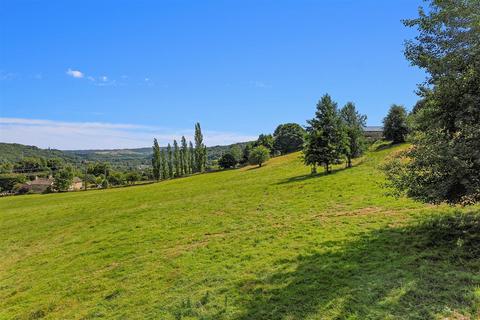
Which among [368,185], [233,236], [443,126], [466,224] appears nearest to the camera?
[443,126]

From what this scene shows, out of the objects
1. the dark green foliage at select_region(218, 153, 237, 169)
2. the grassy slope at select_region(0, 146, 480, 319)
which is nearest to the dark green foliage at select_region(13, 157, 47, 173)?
the dark green foliage at select_region(218, 153, 237, 169)

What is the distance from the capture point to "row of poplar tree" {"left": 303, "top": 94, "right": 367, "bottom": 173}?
3909cm

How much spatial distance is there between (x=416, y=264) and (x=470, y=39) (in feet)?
25.4

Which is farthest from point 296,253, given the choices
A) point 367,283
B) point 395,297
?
point 395,297

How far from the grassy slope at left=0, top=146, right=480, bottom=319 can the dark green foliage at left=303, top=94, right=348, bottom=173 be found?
14588mm

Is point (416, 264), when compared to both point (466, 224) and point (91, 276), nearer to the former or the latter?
point (466, 224)

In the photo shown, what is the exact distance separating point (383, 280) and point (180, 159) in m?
112

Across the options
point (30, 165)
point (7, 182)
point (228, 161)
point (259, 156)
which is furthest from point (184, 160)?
point (30, 165)

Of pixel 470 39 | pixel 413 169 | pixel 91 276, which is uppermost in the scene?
pixel 470 39

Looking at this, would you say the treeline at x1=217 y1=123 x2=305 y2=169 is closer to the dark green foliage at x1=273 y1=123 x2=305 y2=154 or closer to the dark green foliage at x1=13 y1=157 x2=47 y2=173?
the dark green foliage at x1=273 y1=123 x2=305 y2=154

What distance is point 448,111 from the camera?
36.2ft

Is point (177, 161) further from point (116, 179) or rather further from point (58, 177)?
point (58, 177)

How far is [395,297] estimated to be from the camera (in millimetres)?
8445

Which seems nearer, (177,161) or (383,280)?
(383,280)
